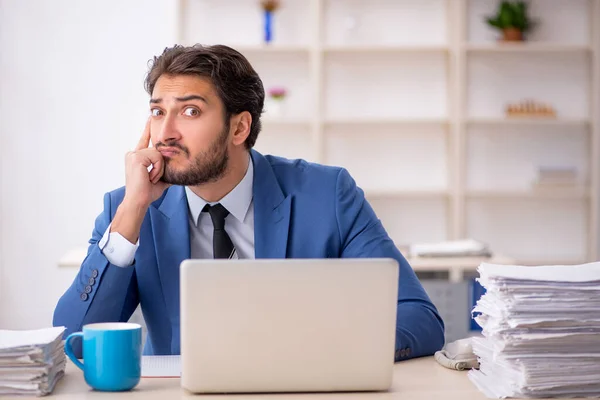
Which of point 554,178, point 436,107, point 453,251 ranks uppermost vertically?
point 436,107

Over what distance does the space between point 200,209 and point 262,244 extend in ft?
0.56

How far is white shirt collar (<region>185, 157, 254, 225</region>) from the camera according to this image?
2043 millimetres

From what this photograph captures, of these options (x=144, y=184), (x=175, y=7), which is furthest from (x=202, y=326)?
(x=175, y=7)

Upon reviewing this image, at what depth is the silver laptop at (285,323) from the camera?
1.25 meters

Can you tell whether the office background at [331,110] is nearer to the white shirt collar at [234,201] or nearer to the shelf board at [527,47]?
the shelf board at [527,47]

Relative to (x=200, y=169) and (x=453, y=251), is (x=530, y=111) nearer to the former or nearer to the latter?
(x=453, y=251)

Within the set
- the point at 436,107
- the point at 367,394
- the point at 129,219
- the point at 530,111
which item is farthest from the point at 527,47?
the point at 367,394

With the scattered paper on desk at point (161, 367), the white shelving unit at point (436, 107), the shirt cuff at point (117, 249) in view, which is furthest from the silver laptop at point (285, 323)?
the white shelving unit at point (436, 107)

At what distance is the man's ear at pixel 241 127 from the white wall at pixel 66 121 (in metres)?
3.14

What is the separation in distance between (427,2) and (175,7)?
148 centimetres

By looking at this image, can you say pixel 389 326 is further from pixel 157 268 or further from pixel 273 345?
pixel 157 268

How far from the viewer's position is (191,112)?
1983mm

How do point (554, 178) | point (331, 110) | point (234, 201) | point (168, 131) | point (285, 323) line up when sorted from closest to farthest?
1. point (285, 323)
2. point (168, 131)
3. point (234, 201)
4. point (554, 178)
5. point (331, 110)

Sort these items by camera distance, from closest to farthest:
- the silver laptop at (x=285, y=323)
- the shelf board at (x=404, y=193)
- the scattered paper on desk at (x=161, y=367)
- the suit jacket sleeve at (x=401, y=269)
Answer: the silver laptop at (x=285, y=323) < the scattered paper on desk at (x=161, y=367) < the suit jacket sleeve at (x=401, y=269) < the shelf board at (x=404, y=193)
